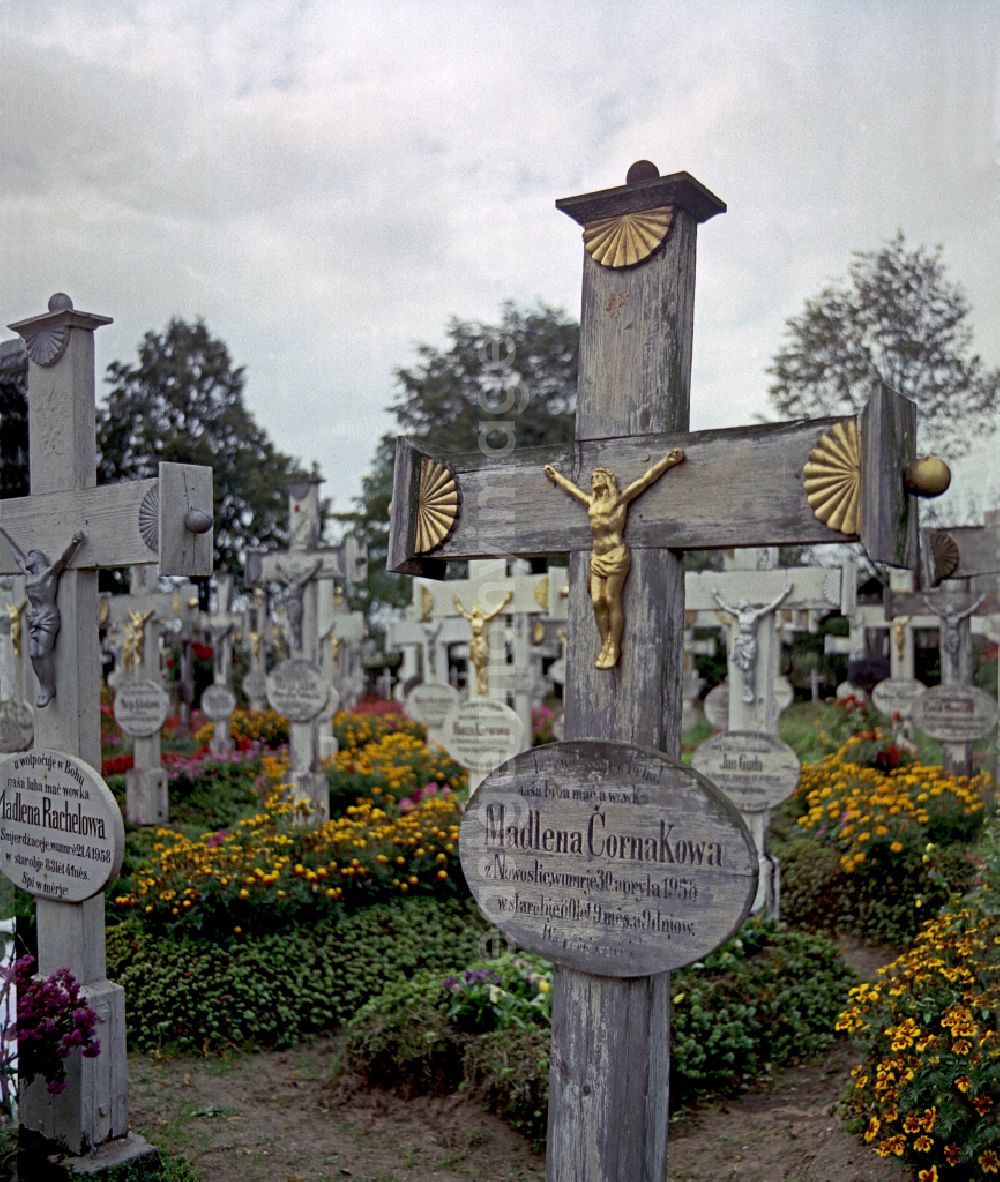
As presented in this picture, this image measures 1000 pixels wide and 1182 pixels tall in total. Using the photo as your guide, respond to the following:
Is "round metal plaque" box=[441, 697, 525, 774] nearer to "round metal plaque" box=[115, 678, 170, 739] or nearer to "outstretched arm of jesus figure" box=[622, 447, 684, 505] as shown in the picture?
"round metal plaque" box=[115, 678, 170, 739]

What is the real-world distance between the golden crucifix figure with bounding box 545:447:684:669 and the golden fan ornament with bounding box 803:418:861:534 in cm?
36

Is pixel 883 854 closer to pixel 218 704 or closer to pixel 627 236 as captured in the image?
pixel 627 236

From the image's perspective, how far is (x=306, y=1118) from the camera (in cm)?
497

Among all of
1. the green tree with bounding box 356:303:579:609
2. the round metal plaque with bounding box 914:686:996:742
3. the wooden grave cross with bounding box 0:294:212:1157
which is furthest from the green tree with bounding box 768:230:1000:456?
the wooden grave cross with bounding box 0:294:212:1157

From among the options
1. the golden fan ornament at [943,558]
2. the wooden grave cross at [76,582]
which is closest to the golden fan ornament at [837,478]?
the golden fan ornament at [943,558]

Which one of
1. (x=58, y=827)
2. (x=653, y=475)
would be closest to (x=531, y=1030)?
(x=58, y=827)

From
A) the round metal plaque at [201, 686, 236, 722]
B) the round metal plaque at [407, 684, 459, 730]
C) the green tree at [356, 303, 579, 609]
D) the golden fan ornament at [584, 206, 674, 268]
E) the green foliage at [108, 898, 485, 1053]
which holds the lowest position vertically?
the green foliage at [108, 898, 485, 1053]

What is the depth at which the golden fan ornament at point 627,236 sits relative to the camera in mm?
3045

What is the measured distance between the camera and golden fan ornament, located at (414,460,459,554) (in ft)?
11.1

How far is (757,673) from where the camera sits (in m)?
7.64

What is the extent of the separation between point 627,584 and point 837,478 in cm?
61

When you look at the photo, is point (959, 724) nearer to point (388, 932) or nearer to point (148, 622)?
point (388, 932)

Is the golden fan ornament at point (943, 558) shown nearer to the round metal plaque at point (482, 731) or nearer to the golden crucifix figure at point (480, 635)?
the round metal plaque at point (482, 731)

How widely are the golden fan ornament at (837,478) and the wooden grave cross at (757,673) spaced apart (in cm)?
454
